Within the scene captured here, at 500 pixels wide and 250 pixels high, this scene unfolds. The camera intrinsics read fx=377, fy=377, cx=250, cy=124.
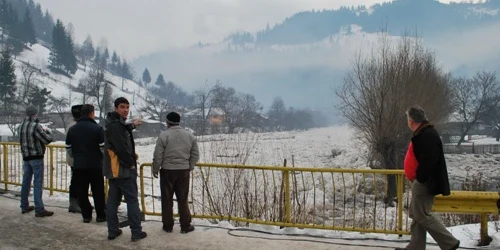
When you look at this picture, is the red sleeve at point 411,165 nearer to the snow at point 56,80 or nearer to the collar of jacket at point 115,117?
the collar of jacket at point 115,117

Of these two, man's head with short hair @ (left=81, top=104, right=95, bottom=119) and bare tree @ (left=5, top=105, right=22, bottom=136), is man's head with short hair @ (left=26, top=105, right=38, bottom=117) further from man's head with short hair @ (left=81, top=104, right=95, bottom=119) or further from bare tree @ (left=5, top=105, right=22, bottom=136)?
bare tree @ (left=5, top=105, right=22, bottom=136)

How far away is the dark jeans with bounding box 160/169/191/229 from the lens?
564 centimetres

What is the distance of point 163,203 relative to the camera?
5.68 m

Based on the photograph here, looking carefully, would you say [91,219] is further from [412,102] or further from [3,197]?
[412,102]

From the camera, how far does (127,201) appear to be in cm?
540

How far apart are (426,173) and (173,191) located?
11.6ft

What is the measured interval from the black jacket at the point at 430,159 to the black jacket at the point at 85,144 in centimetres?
461

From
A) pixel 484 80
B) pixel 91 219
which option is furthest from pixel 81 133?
pixel 484 80

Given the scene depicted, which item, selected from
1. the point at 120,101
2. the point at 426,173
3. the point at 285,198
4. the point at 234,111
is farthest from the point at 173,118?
the point at 234,111

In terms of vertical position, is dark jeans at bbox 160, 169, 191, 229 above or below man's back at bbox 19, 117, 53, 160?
below

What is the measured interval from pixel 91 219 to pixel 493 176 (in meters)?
25.2

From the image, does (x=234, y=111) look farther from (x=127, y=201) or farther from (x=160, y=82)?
(x=160, y=82)

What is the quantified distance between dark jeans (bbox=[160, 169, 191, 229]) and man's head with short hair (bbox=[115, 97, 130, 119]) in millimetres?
1015

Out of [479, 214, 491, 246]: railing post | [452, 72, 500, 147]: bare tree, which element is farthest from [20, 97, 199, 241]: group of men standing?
[452, 72, 500, 147]: bare tree
